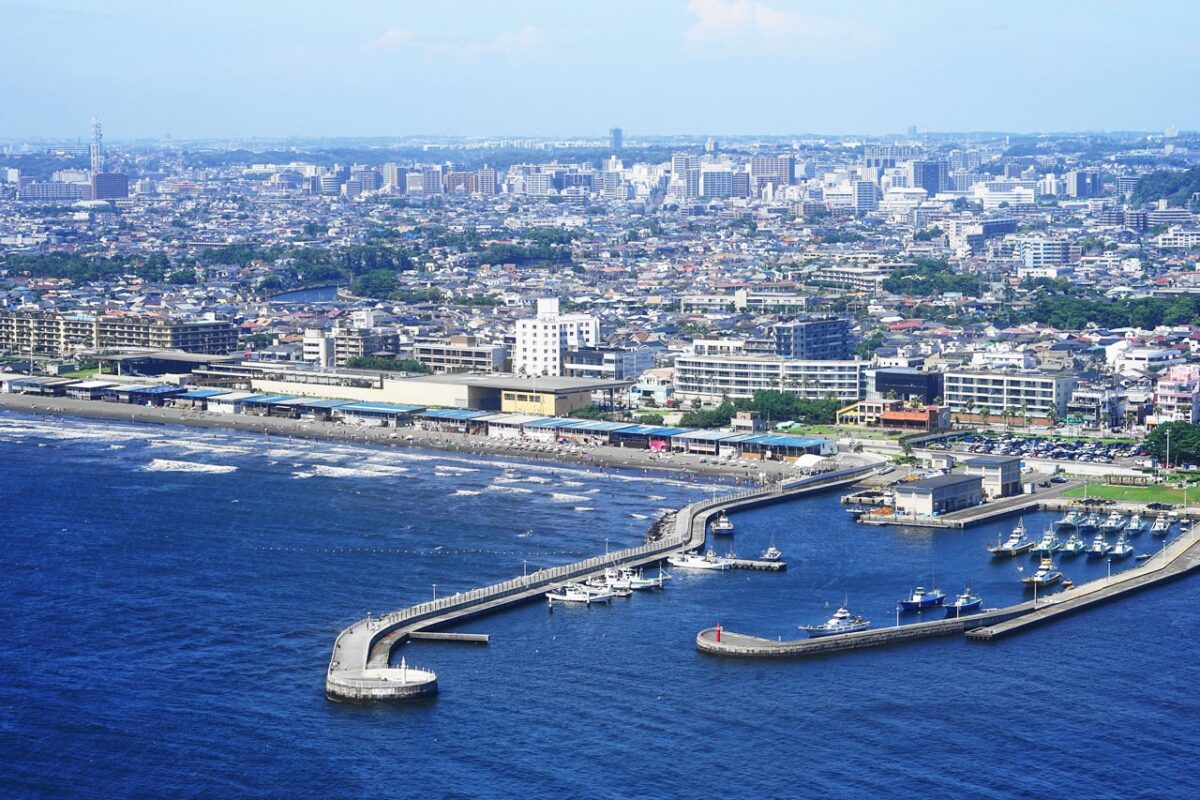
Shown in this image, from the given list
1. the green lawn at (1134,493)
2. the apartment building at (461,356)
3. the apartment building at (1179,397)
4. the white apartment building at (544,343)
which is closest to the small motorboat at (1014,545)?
the green lawn at (1134,493)

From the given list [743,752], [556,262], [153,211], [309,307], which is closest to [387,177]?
[153,211]

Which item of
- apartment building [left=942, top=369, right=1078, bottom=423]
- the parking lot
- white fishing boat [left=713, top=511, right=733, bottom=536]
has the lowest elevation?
white fishing boat [left=713, top=511, right=733, bottom=536]

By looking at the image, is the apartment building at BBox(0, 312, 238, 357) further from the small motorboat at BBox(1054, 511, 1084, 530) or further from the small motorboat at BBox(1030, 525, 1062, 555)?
the small motorboat at BBox(1030, 525, 1062, 555)

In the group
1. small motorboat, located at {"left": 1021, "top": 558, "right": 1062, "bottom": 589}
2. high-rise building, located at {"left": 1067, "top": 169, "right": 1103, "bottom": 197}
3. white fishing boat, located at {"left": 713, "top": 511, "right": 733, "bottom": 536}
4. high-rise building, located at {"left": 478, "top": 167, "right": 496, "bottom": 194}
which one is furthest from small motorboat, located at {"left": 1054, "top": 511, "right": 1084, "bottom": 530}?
high-rise building, located at {"left": 478, "top": 167, "right": 496, "bottom": 194}

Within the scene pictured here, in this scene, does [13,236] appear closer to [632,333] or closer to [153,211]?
[153,211]

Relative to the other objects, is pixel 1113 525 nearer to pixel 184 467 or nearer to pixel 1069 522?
pixel 1069 522

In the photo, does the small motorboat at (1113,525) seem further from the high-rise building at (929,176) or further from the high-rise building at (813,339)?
the high-rise building at (929,176)
